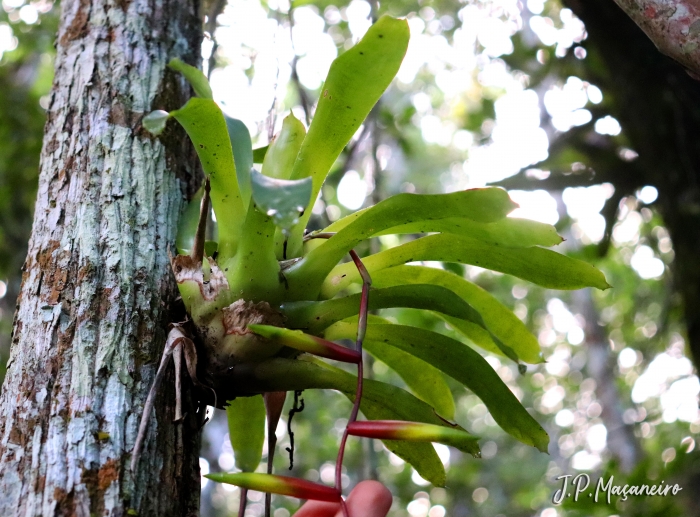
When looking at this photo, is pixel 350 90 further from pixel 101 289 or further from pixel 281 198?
pixel 101 289

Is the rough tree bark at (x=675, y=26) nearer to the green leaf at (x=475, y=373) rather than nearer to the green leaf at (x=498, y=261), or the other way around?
the green leaf at (x=498, y=261)

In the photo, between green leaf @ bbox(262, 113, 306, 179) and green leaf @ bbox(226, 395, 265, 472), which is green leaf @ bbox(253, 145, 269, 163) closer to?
green leaf @ bbox(262, 113, 306, 179)

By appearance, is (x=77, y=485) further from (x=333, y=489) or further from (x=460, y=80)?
(x=460, y=80)

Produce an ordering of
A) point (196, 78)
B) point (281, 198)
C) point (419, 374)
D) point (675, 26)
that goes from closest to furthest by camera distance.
Result: point (281, 198), point (675, 26), point (196, 78), point (419, 374)

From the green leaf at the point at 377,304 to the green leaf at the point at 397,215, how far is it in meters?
0.04

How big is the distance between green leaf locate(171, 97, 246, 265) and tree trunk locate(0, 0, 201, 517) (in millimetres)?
116

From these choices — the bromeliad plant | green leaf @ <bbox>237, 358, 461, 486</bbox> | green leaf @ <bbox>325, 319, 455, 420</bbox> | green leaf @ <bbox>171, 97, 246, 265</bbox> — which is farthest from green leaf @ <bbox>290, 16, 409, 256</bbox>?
green leaf @ <bbox>325, 319, 455, 420</bbox>

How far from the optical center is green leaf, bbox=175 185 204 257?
0.99 metres

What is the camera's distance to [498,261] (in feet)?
3.28

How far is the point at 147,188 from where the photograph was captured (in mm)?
1018

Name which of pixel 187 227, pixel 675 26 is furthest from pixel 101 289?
pixel 675 26

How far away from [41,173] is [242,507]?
720mm

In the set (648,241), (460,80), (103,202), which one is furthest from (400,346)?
(460,80)

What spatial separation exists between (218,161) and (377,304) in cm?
36
